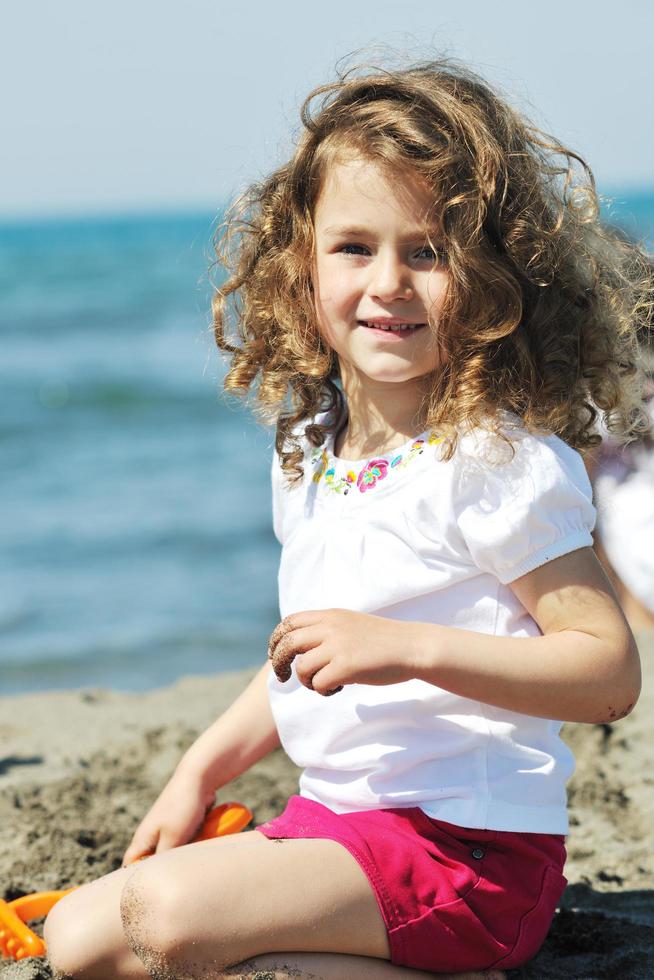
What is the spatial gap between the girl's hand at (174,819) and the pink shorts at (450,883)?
384 millimetres

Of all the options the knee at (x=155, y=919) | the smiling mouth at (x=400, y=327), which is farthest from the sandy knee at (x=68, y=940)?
the smiling mouth at (x=400, y=327)

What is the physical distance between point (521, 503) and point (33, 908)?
4.20ft

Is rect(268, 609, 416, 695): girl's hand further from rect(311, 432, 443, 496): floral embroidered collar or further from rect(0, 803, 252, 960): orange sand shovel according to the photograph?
rect(0, 803, 252, 960): orange sand shovel

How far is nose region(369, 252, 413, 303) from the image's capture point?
2.18 meters

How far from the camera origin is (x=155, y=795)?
319 centimetres

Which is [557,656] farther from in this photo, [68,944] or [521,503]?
[68,944]

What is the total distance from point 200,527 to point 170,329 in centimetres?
1115

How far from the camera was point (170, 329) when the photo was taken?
1816 centimetres

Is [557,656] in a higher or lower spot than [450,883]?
higher

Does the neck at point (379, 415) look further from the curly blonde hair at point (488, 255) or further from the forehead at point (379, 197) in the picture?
the forehead at point (379, 197)

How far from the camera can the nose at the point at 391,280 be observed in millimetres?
2180

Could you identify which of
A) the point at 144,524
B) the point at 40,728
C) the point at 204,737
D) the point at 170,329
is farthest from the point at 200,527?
the point at 170,329

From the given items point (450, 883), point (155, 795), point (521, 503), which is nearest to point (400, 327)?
point (521, 503)

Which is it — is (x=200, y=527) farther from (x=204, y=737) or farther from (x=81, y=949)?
(x=81, y=949)
